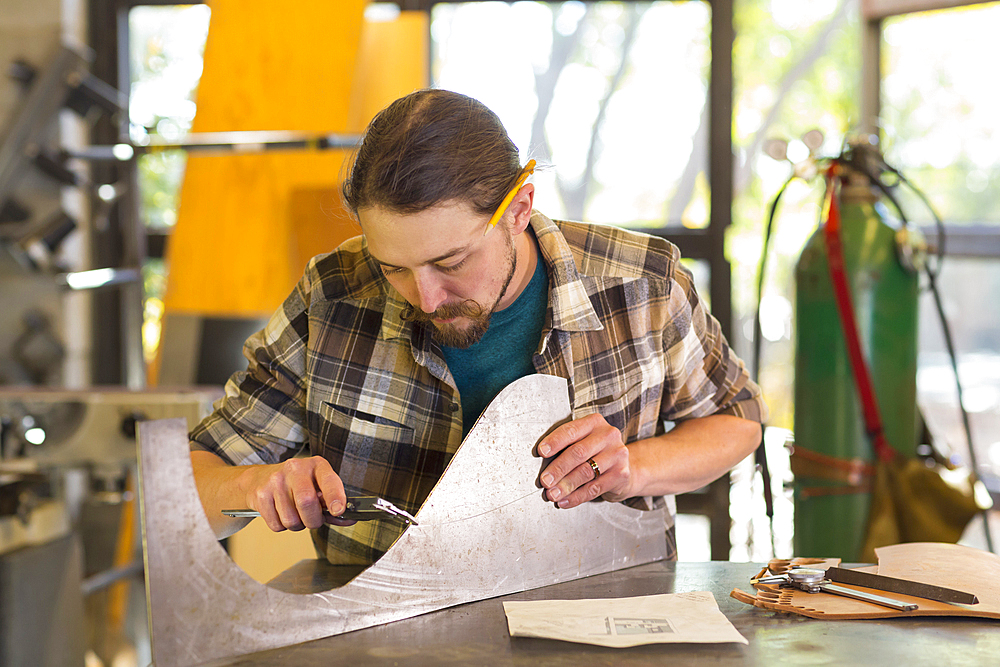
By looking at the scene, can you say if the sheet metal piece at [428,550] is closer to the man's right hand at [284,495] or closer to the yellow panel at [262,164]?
the man's right hand at [284,495]

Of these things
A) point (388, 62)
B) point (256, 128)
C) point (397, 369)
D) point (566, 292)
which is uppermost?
point (388, 62)

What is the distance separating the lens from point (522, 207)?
3.81 ft

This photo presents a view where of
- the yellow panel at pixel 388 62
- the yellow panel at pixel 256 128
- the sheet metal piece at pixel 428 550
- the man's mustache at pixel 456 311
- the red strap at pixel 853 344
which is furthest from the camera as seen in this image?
the yellow panel at pixel 388 62

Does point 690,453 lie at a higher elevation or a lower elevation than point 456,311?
lower

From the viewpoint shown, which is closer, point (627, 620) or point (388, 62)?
point (627, 620)

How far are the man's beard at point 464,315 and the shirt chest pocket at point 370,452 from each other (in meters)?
0.15

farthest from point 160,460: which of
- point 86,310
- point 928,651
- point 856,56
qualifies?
point 856,56

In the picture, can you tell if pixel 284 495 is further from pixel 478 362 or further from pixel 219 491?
pixel 478 362

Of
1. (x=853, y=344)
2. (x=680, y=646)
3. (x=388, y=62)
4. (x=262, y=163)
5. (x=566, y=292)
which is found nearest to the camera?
(x=680, y=646)

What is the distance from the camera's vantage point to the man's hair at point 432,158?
1.02 metres

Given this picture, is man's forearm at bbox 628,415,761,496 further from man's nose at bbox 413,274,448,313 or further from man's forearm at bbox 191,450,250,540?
man's forearm at bbox 191,450,250,540

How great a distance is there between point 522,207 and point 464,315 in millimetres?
163

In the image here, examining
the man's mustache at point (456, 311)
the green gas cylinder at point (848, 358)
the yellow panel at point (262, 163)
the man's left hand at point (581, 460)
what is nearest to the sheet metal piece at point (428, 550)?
the man's left hand at point (581, 460)

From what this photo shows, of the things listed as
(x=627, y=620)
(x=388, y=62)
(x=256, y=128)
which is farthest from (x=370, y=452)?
(x=388, y=62)
